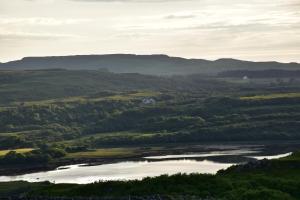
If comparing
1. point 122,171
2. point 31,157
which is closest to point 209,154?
point 122,171

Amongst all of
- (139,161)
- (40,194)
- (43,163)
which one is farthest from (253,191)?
(43,163)

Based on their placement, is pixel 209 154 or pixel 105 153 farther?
pixel 105 153

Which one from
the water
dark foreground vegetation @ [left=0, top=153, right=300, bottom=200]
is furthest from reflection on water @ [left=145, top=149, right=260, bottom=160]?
dark foreground vegetation @ [left=0, top=153, right=300, bottom=200]

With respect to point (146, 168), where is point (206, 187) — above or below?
above

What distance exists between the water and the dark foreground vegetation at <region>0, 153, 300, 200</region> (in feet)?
163

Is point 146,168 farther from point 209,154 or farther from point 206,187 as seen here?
point 206,187

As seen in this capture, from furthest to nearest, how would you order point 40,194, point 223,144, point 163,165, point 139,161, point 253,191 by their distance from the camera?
1. point 223,144
2. point 139,161
3. point 163,165
4. point 40,194
5. point 253,191

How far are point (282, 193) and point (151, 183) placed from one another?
13.7 m

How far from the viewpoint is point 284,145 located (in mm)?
185625

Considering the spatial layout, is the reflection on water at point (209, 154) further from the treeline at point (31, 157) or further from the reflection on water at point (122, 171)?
the treeline at point (31, 157)

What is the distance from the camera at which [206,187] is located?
2670 inches

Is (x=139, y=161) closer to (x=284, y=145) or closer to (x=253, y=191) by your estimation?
(x=284, y=145)

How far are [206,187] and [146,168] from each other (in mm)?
74830

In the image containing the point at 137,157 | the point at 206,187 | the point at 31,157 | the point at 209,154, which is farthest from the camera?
the point at 31,157
